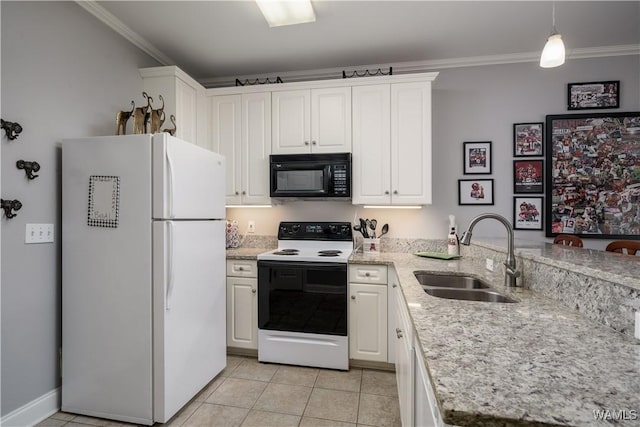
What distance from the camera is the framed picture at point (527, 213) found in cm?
275

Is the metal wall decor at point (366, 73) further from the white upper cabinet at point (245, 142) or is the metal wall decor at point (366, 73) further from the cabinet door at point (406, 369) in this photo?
the cabinet door at point (406, 369)

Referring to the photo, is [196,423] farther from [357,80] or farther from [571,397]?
[357,80]

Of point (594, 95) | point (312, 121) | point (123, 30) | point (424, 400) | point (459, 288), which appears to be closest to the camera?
point (424, 400)

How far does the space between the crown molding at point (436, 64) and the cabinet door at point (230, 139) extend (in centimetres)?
47

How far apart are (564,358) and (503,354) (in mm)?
145

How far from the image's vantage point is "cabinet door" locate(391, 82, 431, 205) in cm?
261

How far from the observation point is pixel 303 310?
2.43 metres

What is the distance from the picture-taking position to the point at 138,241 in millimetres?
1778

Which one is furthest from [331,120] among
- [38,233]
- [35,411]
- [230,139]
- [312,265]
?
[35,411]

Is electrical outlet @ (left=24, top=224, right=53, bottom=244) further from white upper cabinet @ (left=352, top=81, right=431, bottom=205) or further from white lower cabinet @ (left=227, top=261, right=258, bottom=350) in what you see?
white upper cabinet @ (left=352, top=81, right=431, bottom=205)

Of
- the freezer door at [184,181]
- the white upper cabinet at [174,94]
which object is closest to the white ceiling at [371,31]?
the white upper cabinet at [174,94]

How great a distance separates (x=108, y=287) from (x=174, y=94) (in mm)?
1617

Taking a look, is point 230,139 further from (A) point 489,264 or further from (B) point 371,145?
(A) point 489,264

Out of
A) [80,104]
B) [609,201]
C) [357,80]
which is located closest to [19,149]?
[80,104]
